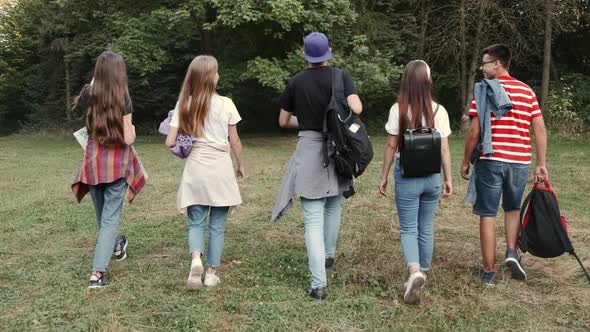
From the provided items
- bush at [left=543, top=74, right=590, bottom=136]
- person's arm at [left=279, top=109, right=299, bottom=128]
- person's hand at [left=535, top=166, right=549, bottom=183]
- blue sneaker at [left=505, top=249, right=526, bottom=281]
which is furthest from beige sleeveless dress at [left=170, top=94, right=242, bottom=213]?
bush at [left=543, top=74, right=590, bottom=136]

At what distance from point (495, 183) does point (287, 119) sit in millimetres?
1756

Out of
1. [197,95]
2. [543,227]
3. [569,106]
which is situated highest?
[197,95]

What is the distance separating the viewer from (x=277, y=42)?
18.1 meters

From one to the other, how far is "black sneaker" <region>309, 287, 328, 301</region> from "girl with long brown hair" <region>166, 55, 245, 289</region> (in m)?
0.84

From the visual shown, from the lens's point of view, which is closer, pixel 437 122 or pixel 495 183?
pixel 437 122

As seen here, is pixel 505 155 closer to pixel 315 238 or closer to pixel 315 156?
pixel 315 156

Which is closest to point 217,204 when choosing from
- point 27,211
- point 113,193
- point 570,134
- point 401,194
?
point 113,193

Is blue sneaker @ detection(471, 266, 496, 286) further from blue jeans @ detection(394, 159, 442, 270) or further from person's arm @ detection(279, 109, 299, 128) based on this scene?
person's arm @ detection(279, 109, 299, 128)

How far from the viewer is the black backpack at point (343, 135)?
12.5 ft

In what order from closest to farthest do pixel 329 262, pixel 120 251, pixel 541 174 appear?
1. pixel 541 174
2. pixel 329 262
3. pixel 120 251

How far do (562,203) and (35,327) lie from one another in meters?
6.79

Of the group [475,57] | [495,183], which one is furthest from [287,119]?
[475,57]

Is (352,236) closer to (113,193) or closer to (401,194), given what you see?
(401,194)

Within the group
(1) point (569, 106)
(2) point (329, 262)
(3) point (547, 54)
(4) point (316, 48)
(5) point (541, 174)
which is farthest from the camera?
(3) point (547, 54)
